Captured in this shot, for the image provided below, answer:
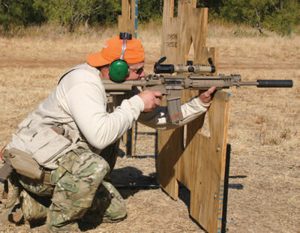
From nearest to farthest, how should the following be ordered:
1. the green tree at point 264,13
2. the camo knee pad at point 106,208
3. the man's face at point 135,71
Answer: the man's face at point 135,71
the camo knee pad at point 106,208
the green tree at point 264,13

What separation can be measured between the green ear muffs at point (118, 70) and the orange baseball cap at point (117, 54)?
0.08 meters

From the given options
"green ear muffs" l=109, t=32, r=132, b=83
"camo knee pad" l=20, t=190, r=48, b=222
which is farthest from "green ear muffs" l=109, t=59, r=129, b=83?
"camo knee pad" l=20, t=190, r=48, b=222

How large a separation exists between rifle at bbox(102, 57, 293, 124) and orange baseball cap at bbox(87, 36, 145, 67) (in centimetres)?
15

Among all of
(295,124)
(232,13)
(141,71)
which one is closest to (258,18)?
(232,13)

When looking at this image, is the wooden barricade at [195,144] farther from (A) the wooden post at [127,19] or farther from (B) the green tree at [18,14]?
(B) the green tree at [18,14]

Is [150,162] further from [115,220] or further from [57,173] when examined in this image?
[57,173]

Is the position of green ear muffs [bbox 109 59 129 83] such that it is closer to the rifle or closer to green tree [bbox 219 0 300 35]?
the rifle

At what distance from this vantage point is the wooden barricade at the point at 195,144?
3740mm

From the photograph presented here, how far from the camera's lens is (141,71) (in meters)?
3.93

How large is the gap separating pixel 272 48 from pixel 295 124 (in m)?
12.2

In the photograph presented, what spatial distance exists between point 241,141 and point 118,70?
3668 mm

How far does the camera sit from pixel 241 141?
22.8ft

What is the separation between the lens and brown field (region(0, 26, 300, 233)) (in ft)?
14.2

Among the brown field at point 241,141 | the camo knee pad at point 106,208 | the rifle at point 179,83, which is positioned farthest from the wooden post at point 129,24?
the rifle at point 179,83
